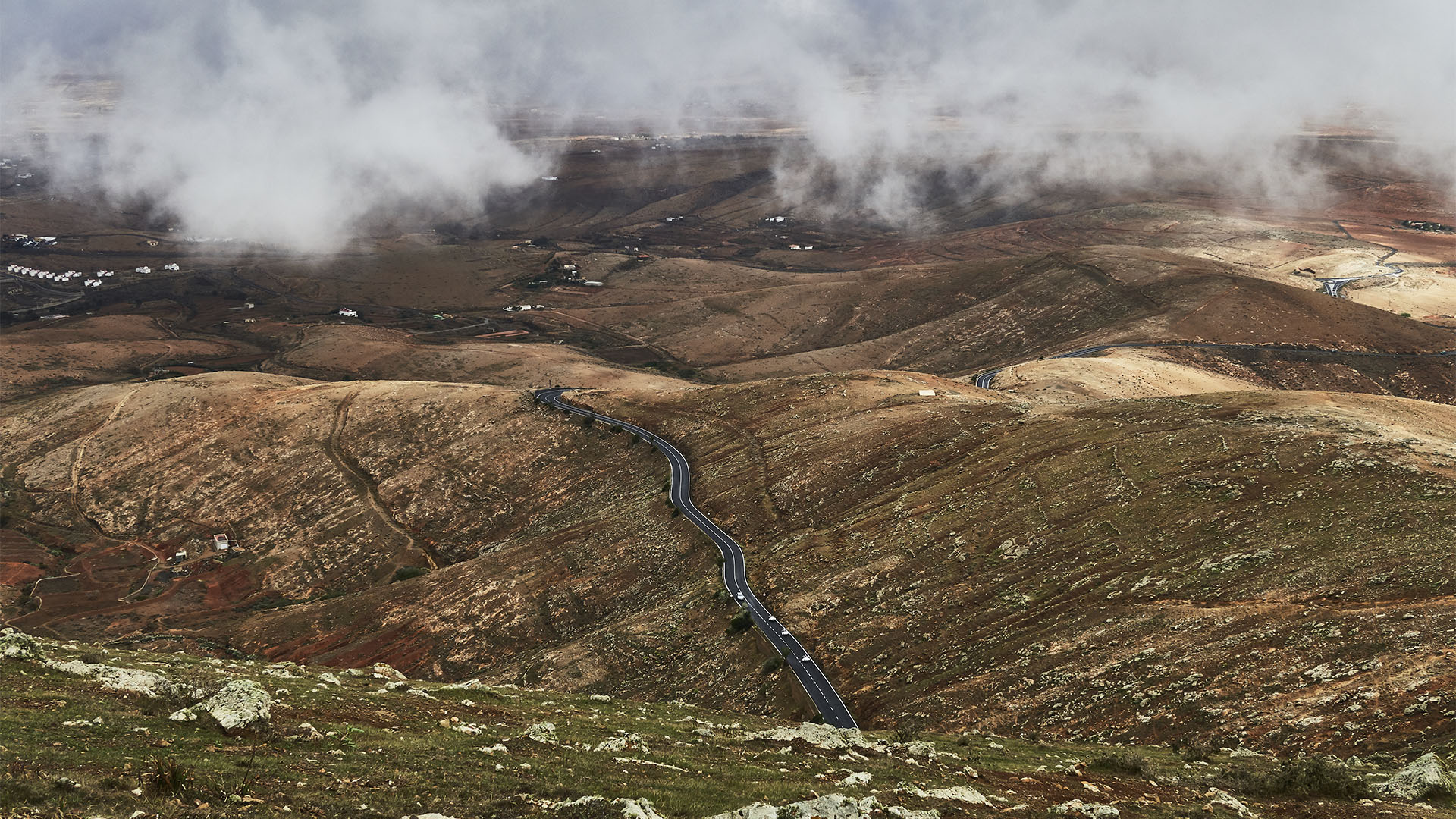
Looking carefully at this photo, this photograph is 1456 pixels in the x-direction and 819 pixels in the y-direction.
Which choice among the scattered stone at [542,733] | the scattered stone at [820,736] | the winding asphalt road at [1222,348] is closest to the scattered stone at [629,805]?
the scattered stone at [542,733]

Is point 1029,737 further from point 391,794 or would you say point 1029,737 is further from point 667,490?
point 667,490

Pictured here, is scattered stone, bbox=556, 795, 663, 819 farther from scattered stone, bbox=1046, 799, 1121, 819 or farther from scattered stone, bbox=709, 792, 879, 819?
scattered stone, bbox=1046, 799, 1121, 819

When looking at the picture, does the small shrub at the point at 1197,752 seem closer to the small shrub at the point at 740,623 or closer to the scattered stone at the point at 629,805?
the scattered stone at the point at 629,805

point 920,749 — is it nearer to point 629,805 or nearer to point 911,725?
point 911,725

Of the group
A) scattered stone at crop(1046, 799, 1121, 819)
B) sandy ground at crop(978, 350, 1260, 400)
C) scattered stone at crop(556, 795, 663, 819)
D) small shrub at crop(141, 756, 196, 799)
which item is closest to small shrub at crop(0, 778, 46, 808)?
small shrub at crop(141, 756, 196, 799)

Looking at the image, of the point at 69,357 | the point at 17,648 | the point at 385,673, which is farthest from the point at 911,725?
the point at 69,357

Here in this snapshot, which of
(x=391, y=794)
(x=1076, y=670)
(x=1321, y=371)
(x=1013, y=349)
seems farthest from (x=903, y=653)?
(x=1013, y=349)
